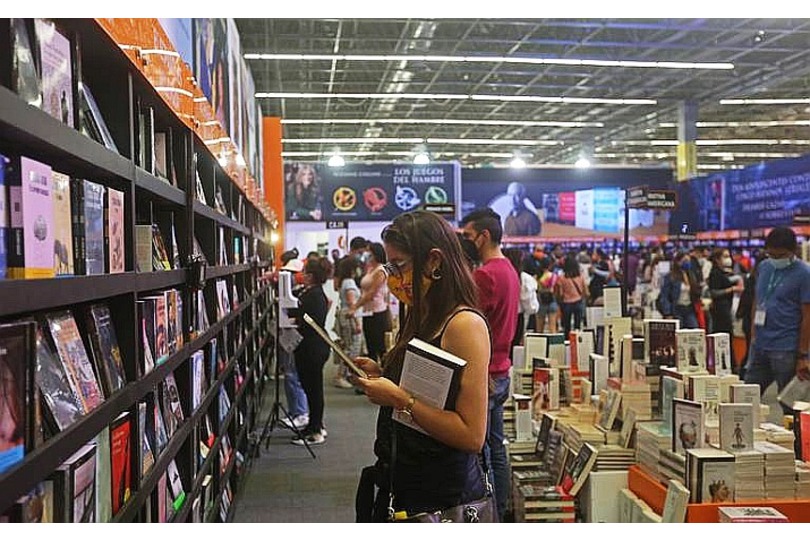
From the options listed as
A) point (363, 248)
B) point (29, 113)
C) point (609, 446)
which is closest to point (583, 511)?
point (609, 446)

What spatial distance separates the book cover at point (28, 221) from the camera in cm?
128

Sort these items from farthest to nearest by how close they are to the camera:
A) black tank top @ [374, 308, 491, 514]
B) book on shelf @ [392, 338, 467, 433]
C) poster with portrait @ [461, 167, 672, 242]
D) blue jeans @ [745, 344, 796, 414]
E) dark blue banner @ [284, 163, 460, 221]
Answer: poster with portrait @ [461, 167, 672, 242] < dark blue banner @ [284, 163, 460, 221] < blue jeans @ [745, 344, 796, 414] < black tank top @ [374, 308, 491, 514] < book on shelf @ [392, 338, 467, 433]

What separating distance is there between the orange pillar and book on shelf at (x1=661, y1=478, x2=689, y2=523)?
10108mm

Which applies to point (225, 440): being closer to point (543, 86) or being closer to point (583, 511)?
point (583, 511)

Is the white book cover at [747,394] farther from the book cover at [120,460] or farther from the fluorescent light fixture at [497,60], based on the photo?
the fluorescent light fixture at [497,60]

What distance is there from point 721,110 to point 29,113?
18479mm

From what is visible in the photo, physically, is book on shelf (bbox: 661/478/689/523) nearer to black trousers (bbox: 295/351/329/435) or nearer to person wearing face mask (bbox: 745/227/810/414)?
person wearing face mask (bbox: 745/227/810/414)

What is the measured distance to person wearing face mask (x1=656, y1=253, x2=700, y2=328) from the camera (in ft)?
30.2

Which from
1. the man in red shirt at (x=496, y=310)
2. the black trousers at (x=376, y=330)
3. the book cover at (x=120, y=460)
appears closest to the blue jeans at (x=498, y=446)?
the man in red shirt at (x=496, y=310)

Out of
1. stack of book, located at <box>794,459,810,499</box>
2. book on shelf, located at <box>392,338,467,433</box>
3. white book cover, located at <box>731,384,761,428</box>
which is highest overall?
book on shelf, located at <box>392,338,467,433</box>

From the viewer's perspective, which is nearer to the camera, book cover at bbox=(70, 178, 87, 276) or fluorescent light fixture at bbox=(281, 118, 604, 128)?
book cover at bbox=(70, 178, 87, 276)

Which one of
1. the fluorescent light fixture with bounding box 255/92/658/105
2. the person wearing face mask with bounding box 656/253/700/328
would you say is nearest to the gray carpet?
the person wearing face mask with bounding box 656/253/700/328

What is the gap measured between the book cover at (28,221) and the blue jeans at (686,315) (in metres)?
8.66

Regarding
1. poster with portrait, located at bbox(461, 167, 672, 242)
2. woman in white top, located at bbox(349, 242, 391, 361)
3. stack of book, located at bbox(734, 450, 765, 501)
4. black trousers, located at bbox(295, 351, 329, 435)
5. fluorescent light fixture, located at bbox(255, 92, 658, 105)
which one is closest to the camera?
stack of book, located at bbox(734, 450, 765, 501)
